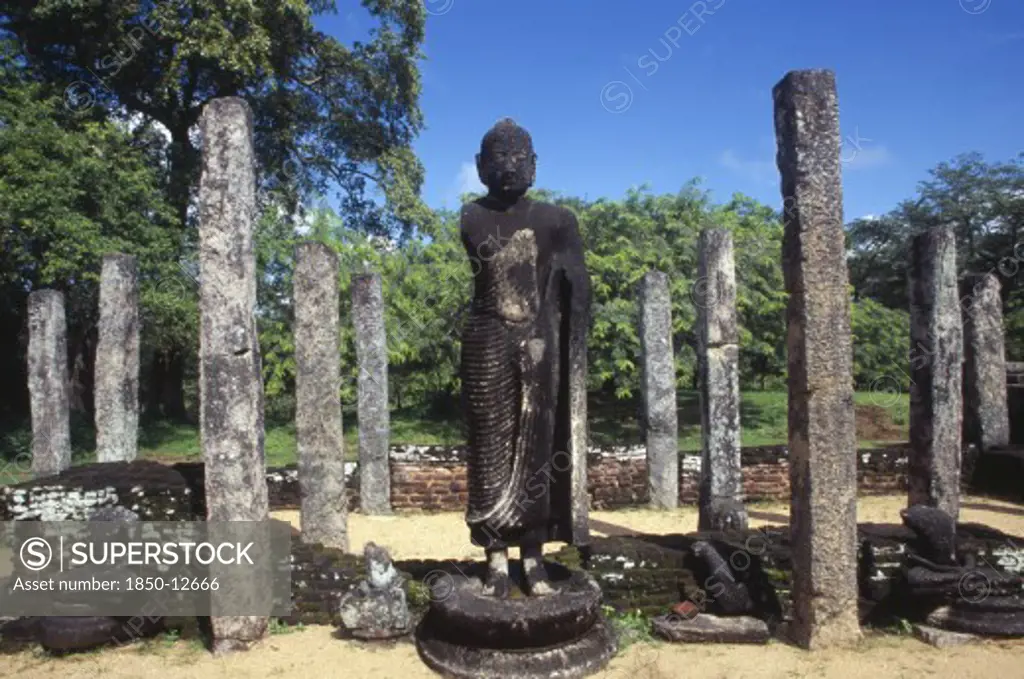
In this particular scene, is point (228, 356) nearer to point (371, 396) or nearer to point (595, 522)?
point (371, 396)

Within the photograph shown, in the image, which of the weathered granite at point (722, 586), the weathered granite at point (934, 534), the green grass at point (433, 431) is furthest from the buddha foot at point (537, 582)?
the green grass at point (433, 431)

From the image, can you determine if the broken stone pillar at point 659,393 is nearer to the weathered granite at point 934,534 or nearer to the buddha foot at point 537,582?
the weathered granite at point 934,534

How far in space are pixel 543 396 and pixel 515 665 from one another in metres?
1.70

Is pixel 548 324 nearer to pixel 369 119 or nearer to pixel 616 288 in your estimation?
pixel 616 288

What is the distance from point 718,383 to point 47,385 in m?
10.0

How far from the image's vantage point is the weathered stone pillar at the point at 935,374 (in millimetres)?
8109

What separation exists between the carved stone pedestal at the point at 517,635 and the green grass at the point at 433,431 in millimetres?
10491

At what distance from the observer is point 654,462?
11.2 metres

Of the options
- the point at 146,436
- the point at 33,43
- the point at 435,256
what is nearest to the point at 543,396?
the point at 435,256

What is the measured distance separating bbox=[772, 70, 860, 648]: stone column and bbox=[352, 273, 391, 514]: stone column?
698 centimetres

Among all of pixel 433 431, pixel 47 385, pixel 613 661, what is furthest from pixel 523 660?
pixel 433 431

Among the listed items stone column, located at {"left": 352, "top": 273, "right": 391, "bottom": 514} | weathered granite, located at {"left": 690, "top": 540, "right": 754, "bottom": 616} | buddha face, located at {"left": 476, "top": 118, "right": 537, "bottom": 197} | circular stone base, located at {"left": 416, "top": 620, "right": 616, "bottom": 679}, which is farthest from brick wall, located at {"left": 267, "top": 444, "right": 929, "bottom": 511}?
buddha face, located at {"left": 476, "top": 118, "right": 537, "bottom": 197}

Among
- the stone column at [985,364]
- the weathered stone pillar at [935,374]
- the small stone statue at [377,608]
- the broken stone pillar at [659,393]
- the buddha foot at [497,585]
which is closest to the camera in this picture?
the buddha foot at [497,585]

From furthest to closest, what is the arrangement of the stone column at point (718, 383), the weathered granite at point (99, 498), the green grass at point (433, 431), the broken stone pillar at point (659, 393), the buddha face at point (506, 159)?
the green grass at point (433, 431) → the broken stone pillar at point (659, 393) → the stone column at point (718, 383) → the weathered granite at point (99, 498) → the buddha face at point (506, 159)
